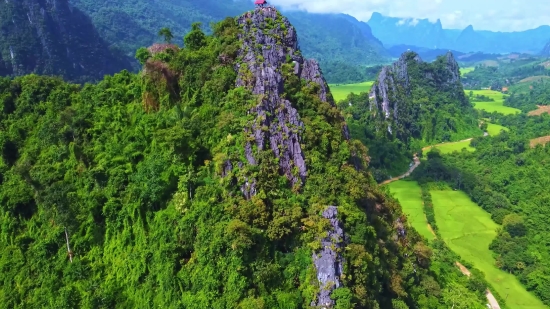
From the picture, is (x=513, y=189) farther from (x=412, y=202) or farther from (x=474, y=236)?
(x=474, y=236)

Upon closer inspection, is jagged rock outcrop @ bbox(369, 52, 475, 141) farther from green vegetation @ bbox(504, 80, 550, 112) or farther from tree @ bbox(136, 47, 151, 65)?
tree @ bbox(136, 47, 151, 65)

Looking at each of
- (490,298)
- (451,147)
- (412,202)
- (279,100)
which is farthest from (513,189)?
(279,100)

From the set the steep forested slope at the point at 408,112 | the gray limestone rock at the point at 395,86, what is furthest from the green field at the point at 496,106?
the gray limestone rock at the point at 395,86

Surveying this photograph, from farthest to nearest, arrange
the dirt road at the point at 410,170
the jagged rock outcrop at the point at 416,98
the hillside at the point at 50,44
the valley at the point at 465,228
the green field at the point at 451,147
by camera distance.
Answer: the hillside at the point at 50,44, the jagged rock outcrop at the point at 416,98, the green field at the point at 451,147, the dirt road at the point at 410,170, the valley at the point at 465,228

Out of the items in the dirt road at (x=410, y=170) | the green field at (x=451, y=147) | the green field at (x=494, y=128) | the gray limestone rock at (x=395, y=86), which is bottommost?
the dirt road at (x=410, y=170)

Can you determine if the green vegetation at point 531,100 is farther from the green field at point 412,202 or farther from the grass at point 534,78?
the green field at point 412,202

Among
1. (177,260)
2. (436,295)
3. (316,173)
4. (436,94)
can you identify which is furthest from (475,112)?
(177,260)
